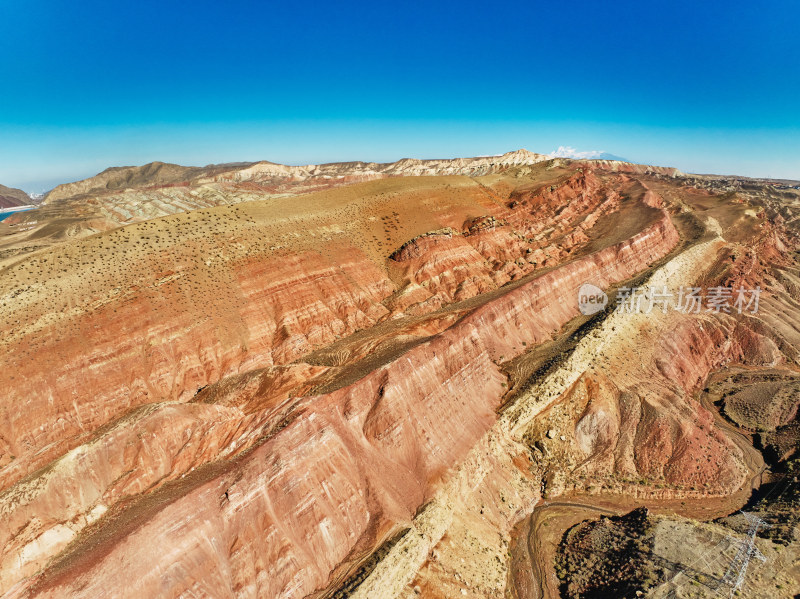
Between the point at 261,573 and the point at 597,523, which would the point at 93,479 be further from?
the point at 597,523

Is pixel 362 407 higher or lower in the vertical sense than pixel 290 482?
higher

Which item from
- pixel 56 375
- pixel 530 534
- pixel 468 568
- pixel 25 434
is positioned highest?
pixel 56 375

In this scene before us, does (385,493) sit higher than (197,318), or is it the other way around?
(197,318)

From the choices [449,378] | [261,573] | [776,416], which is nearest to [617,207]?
[776,416]

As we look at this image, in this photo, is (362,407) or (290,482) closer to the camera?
(290,482)

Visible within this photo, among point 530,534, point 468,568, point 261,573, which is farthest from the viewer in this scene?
point 530,534

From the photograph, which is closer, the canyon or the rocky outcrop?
the rocky outcrop

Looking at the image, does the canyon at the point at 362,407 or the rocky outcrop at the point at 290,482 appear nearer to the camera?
the rocky outcrop at the point at 290,482

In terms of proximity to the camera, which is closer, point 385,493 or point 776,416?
point 385,493
